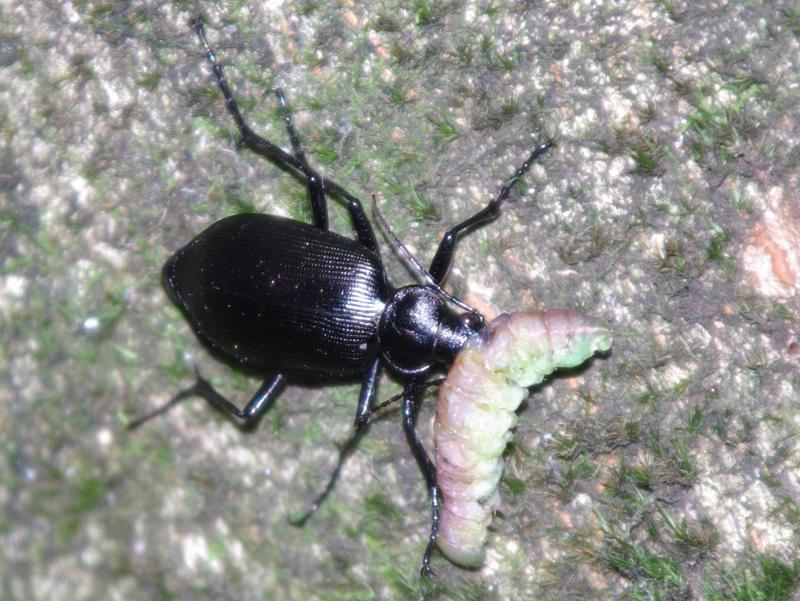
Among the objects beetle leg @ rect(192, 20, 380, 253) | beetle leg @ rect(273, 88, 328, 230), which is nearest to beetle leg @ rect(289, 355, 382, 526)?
beetle leg @ rect(192, 20, 380, 253)

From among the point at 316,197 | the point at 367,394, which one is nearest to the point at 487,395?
the point at 367,394

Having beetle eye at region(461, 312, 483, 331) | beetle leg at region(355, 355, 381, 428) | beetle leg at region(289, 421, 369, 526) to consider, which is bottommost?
beetle leg at region(289, 421, 369, 526)

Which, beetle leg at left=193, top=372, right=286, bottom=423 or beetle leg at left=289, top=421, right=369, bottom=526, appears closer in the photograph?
beetle leg at left=193, top=372, right=286, bottom=423

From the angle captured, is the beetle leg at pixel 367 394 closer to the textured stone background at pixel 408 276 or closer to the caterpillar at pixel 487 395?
the textured stone background at pixel 408 276

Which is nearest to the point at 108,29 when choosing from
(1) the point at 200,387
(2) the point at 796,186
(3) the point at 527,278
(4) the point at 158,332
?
(4) the point at 158,332

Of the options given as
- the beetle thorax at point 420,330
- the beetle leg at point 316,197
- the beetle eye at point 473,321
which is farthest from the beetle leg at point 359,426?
the beetle leg at point 316,197

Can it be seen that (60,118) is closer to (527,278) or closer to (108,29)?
(108,29)

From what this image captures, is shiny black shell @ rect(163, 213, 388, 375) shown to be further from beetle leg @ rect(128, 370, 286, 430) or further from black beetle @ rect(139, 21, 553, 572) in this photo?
beetle leg @ rect(128, 370, 286, 430)
